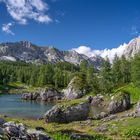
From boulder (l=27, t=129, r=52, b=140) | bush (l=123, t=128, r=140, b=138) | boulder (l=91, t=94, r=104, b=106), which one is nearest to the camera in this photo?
boulder (l=27, t=129, r=52, b=140)

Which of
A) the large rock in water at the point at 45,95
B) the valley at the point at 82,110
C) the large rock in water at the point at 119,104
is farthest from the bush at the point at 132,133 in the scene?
the large rock in water at the point at 45,95

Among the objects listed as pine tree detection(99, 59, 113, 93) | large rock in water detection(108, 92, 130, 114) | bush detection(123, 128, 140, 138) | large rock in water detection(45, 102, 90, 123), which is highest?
pine tree detection(99, 59, 113, 93)

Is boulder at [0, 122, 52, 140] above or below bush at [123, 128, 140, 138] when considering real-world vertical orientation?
above

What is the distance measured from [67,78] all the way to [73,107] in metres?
131

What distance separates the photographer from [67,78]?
198 m

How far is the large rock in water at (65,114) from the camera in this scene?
211 ft

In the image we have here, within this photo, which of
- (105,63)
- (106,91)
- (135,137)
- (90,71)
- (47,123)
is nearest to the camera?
(135,137)

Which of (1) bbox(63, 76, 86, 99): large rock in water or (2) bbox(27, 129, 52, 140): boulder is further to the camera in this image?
(1) bbox(63, 76, 86, 99): large rock in water

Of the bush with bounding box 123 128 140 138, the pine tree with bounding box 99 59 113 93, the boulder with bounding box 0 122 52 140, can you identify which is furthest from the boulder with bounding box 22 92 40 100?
the boulder with bounding box 0 122 52 140

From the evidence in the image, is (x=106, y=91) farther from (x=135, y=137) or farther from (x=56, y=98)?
(x=135, y=137)

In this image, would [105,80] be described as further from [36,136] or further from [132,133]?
[36,136]

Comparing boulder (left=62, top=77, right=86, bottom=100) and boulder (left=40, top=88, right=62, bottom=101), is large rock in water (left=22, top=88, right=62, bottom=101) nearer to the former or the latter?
boulder (left=40, top=88, right=62, bottom=101)

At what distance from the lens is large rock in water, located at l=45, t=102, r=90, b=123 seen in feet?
Answer: 211

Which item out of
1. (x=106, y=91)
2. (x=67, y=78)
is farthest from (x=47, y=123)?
(x=67, y=78)
